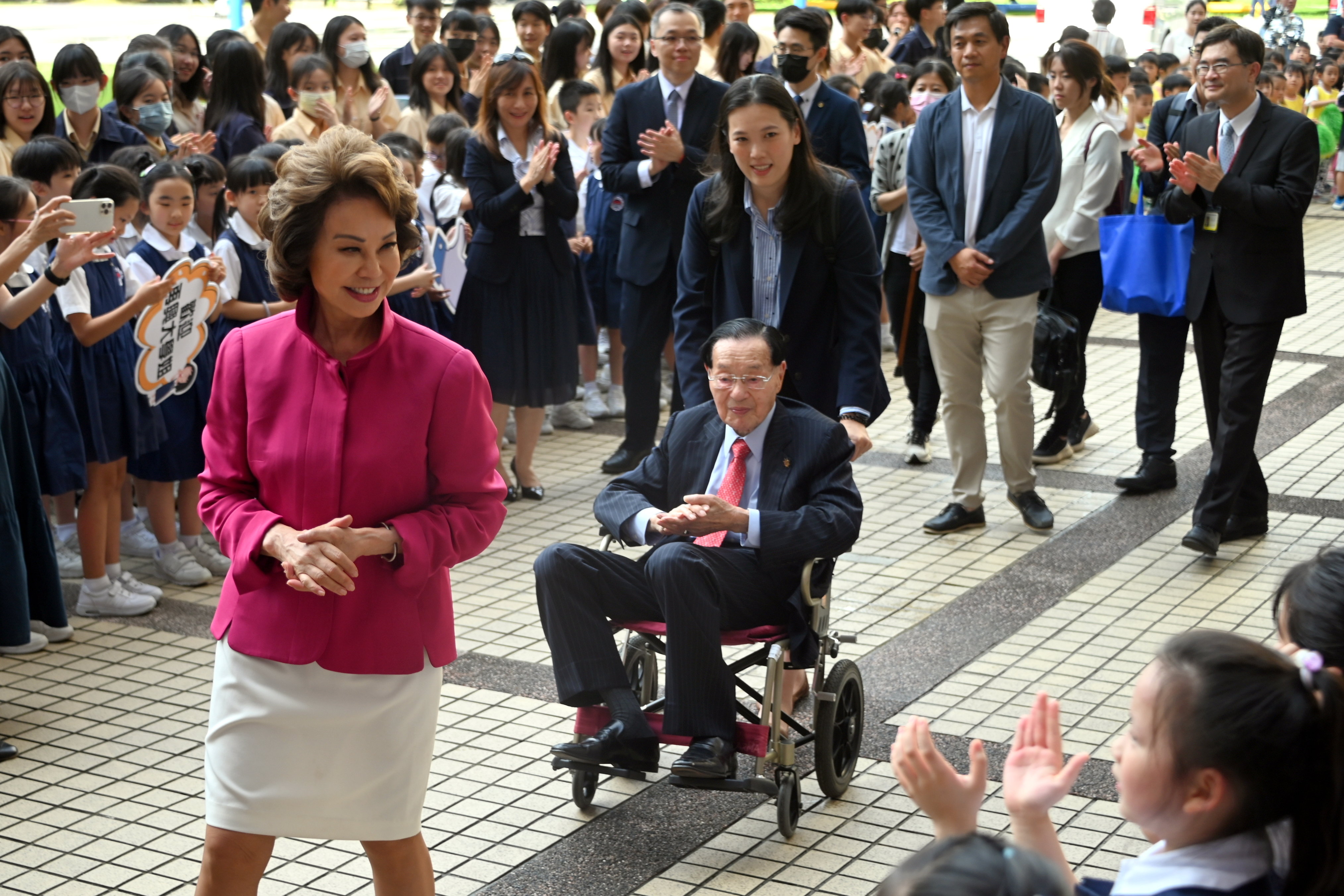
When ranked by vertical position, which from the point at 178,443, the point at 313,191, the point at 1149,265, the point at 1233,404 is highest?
the point at 313,191

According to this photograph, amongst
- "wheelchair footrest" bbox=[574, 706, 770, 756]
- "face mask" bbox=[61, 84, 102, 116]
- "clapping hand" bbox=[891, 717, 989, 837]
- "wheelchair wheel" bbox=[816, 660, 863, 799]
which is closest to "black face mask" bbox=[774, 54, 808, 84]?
"face mask" bbox=[61, 84, 102, 116]

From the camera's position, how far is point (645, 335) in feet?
24.7

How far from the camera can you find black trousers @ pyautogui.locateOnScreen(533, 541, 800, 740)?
12.7ft

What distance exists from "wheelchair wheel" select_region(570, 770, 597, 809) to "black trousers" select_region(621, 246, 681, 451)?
364cm

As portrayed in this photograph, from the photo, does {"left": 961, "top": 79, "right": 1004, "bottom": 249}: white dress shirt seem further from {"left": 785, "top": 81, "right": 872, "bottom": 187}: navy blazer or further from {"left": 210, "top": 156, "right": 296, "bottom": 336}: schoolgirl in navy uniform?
{"left": 210, "top": 156, "right": 296, "bottom": 336}: schoolgirl in navy uniform

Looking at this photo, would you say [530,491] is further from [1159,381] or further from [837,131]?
[1159,381]

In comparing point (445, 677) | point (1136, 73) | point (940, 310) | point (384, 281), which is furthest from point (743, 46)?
point (1136, 73)

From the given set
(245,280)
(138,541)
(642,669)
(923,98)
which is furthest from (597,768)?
(923,98)

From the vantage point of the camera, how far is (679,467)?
431 cm

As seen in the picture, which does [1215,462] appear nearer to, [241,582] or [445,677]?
[445,677]

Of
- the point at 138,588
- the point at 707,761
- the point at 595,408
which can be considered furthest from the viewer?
the point at 595,408

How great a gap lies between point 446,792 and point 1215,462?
12.2ft

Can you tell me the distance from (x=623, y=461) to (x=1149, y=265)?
273 centimetres

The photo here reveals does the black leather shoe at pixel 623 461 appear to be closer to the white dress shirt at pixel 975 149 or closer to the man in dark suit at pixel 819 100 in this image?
the man in dark suit at pixel 819 100
